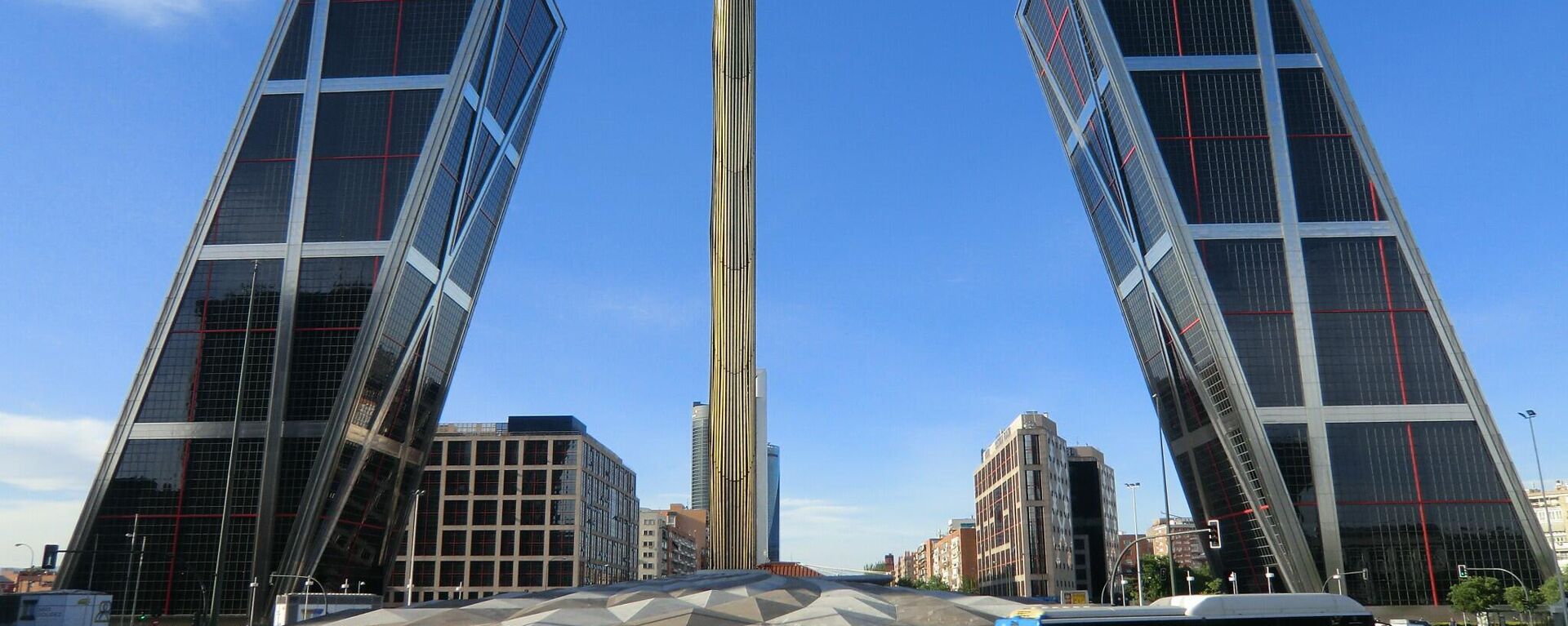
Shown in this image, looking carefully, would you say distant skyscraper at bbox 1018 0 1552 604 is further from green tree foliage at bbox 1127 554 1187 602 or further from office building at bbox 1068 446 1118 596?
office building at bbox 1068 446 1118 596

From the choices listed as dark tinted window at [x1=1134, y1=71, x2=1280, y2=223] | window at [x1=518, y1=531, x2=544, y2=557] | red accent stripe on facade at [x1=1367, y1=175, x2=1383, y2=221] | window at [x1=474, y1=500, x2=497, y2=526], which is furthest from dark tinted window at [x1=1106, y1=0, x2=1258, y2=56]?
window at [x1=474, y1=500, x2=497, y2=526]

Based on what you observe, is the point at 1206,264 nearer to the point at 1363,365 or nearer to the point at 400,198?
the point at 1363,365

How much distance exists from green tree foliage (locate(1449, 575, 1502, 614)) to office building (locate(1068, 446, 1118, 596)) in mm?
70262

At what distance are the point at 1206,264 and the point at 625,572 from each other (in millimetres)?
101805

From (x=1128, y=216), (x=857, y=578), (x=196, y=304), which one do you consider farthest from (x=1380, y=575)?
(x=196, y=304)

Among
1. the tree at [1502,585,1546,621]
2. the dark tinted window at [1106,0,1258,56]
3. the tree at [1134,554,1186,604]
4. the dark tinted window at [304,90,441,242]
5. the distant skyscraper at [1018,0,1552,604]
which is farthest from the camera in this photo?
the tree at [1134,554,1186,604]

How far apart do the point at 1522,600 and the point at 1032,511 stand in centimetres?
6494

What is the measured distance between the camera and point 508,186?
290ft

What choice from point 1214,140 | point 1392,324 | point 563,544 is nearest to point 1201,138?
point 1214,140

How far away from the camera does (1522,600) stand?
213 ft

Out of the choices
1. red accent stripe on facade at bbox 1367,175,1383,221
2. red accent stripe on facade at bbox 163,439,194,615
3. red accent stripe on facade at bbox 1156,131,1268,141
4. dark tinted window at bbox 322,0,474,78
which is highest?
dark tinted window at bbox 322,0,474,78

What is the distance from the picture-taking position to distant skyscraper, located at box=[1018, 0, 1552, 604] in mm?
71812

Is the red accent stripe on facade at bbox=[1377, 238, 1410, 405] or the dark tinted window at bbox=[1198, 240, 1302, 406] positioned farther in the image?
the dark tinted window at bbox=[1198, 240, 1302, 406]

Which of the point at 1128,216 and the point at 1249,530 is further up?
the point at 1128,216
